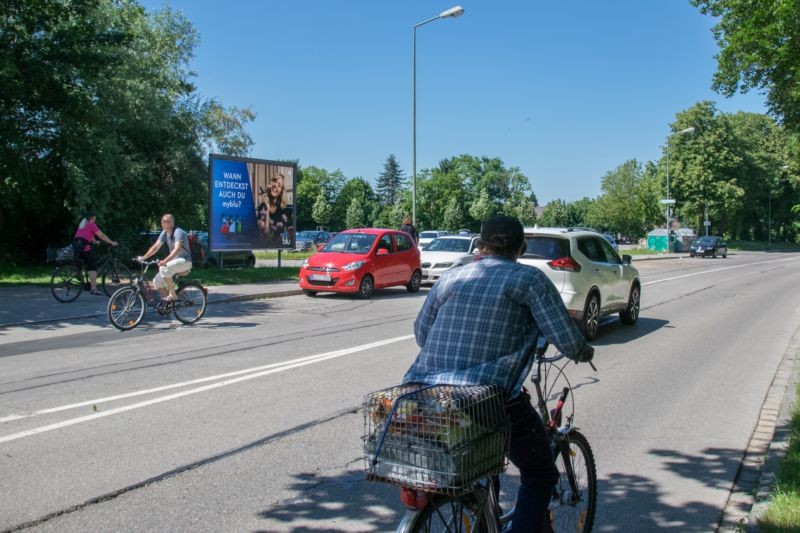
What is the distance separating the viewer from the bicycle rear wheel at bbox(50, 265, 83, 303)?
14.3m

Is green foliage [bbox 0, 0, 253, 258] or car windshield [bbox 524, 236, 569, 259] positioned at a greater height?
green foliage [bbox 0, 0, 253, 258]

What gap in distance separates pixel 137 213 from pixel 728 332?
20091 millimetres

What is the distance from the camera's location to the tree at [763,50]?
12695 millimetres

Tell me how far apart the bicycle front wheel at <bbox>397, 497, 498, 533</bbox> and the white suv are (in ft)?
24.8

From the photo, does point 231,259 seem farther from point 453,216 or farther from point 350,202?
point 350,202

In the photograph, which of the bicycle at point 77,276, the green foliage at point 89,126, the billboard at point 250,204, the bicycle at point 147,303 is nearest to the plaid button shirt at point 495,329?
the bicycle at point 147,303

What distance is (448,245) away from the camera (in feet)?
69.9

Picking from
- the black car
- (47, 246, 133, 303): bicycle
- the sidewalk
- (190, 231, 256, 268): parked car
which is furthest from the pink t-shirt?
the black car

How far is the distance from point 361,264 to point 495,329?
13581mm

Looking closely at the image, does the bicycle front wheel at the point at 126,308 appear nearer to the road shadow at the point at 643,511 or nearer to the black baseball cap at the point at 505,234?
the road shadow at the point at 643,511

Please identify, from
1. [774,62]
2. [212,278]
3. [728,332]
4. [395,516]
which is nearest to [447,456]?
[395,516]

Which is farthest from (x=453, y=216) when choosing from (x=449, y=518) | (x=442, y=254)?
(x=449, y=518)

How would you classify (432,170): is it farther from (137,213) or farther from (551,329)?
(551,329)

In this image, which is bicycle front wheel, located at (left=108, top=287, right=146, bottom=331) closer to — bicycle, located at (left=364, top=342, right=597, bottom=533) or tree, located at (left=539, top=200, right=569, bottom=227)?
bicycle, located at (left=364, top=342, right=597, bottom=533)
